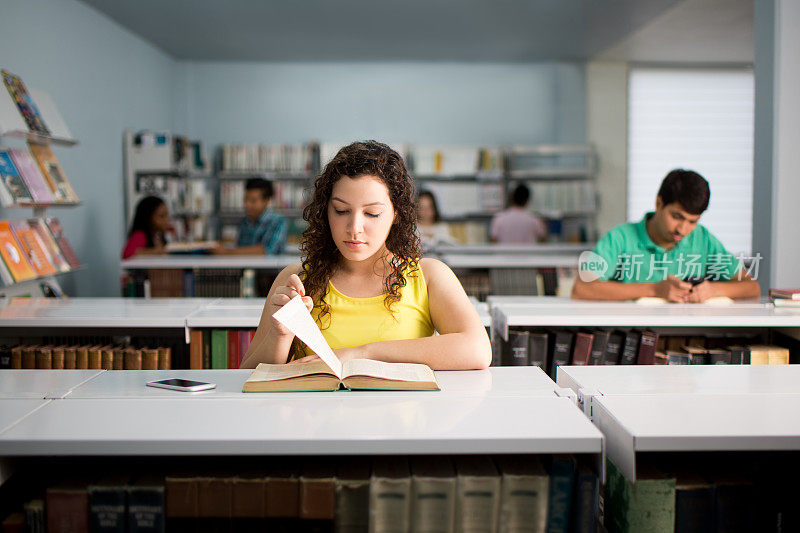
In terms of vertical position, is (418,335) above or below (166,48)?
below

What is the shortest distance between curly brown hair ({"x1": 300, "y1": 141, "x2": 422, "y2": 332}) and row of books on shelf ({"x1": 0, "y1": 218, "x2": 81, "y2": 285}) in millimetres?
2269

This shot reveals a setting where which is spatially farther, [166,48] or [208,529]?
[166,48]

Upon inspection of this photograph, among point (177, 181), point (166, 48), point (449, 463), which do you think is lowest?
point (449, 463)

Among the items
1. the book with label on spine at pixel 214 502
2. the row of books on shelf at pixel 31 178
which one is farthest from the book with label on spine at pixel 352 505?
the row of books on shelf at pixel 31 178

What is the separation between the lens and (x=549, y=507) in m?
1.33

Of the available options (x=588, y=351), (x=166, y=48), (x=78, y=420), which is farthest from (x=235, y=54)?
(x=78, y=420)

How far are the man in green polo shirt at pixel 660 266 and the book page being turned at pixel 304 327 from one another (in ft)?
5.94

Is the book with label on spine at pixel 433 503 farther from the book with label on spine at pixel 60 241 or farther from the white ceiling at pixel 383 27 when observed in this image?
the white ceiling at pixel 383 27

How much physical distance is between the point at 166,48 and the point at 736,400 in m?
7.73

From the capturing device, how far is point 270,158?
8.52 meters

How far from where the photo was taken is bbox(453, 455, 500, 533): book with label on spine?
1306mm

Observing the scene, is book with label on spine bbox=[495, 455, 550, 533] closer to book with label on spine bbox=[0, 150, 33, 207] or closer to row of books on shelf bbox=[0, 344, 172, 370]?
row of books on shelf bbox=[0, 344, 172, 370]

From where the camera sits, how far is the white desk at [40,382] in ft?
5.24

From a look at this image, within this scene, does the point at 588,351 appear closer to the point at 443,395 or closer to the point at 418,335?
the point at 418,335
